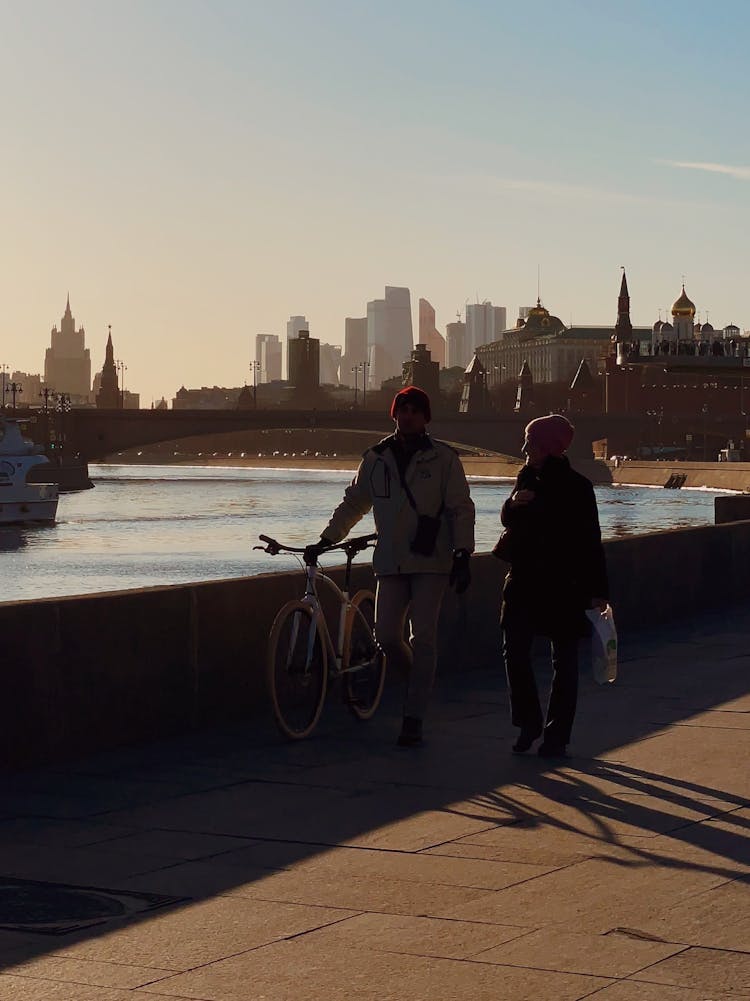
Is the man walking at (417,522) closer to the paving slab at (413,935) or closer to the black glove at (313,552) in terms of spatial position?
the black glove at (313,552)

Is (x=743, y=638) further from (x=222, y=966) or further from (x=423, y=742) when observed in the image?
(x=222, y=966)

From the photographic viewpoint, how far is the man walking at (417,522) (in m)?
8.08

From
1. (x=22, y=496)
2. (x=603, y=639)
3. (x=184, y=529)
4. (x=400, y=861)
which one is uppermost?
(x=603, y=639)

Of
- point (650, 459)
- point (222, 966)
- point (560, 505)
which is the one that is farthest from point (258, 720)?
point (650, 459)

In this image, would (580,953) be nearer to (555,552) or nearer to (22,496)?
(555,552)

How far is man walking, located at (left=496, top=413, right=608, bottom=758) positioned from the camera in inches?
313

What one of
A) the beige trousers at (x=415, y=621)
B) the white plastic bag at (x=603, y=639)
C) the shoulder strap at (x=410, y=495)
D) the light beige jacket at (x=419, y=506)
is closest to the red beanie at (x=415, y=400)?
the light beige jacket at (x=419, y=506)

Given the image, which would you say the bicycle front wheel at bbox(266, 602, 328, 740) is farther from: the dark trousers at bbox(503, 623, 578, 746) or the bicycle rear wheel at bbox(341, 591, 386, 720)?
the dark trousers at bbox(503, 623, 578, 746)

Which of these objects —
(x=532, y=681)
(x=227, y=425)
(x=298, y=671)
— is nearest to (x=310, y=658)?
(x=298, y=671)

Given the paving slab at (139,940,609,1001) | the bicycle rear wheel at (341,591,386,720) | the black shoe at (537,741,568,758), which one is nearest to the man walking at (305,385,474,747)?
the bicycle rear wheel at (341,591,386,720)

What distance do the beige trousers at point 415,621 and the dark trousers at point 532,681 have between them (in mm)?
337

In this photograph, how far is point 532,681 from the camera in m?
8.12

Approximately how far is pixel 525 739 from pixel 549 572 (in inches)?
28.0

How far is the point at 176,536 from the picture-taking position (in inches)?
2443
